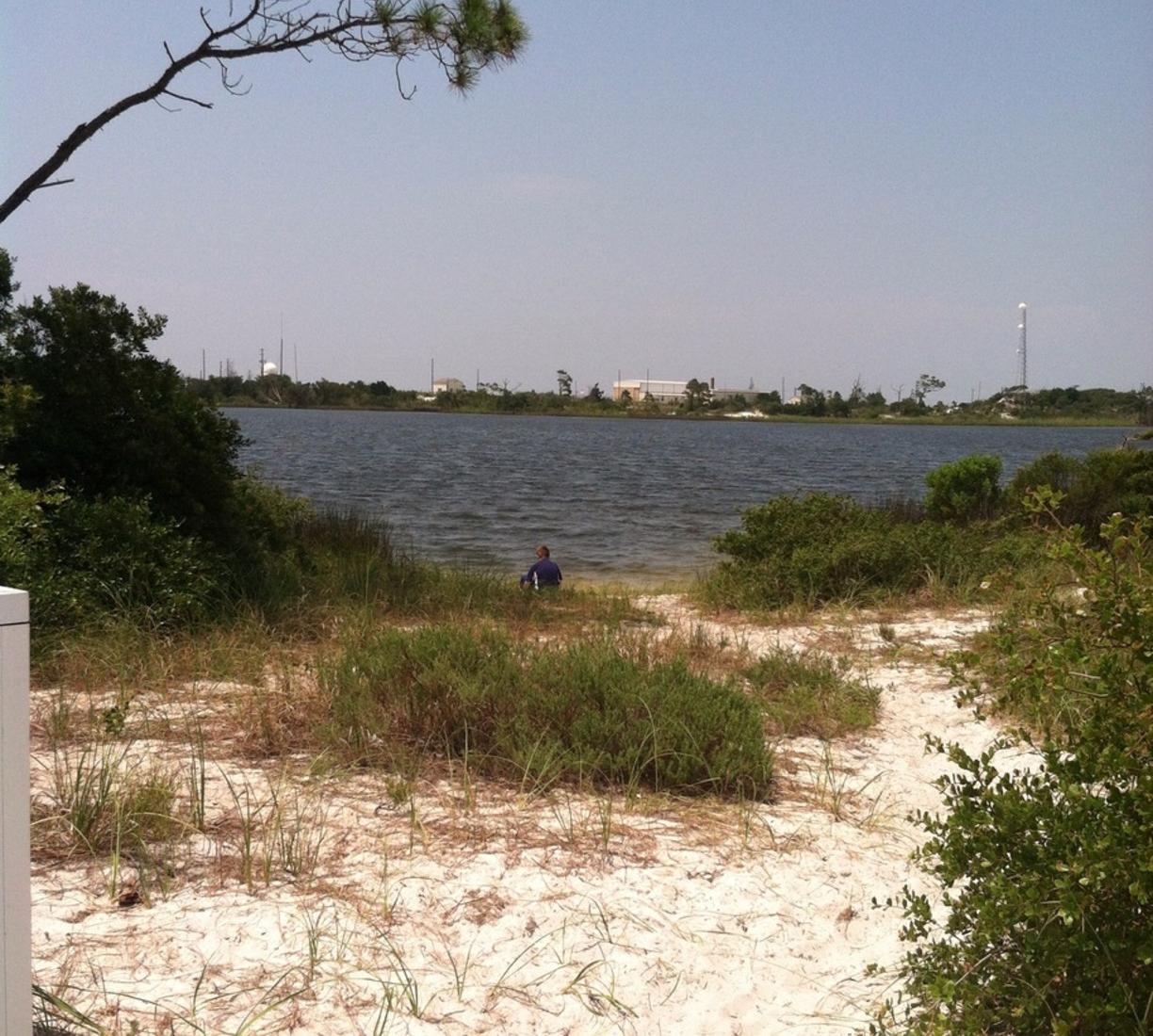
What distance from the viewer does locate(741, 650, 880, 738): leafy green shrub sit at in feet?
19.3

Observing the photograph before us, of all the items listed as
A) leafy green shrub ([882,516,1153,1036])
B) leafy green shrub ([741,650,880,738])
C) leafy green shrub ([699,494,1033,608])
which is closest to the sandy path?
leafy green shrub ([882,516,1153,1036])

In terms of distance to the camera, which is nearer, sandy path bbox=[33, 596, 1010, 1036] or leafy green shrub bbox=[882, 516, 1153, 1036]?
leafy green shrub bbox=[882, 516, 1153, 1036]

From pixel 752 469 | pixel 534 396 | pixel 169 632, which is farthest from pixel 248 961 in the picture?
pixel 534 396

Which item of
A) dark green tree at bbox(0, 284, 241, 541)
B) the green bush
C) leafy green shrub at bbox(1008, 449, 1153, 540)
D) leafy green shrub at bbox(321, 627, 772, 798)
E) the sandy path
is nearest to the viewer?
the sandy path

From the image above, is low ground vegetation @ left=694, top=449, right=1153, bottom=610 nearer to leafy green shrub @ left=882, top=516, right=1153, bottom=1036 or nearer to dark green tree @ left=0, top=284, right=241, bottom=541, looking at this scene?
dark green tree @ left=0, top=284, right=241, bottom=541

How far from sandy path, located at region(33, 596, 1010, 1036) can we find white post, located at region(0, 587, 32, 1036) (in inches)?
31.9

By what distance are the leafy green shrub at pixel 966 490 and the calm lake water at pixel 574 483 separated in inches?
108

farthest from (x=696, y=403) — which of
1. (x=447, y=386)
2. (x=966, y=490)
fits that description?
(x=966, y=490)

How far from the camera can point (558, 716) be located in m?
5.05

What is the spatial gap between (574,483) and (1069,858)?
39505 mm

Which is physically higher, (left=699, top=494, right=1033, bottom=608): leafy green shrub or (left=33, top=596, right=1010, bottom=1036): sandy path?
(left=699, top=494, right=1033, bottom=608): leafy green shrub

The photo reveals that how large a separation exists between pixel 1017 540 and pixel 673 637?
4.97 m

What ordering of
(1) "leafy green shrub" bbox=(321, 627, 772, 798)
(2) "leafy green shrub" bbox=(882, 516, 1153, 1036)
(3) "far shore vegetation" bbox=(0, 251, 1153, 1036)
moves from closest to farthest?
(2) "leafy green shrub" bbox=(882, 516, 1153, 1036), (3) "far shore vegetation" bbox=(0, 251, 1153, 1036), (1) "leafy green shrub" bbox=(321, 627, 772, 798)

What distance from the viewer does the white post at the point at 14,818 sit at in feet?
6.81
